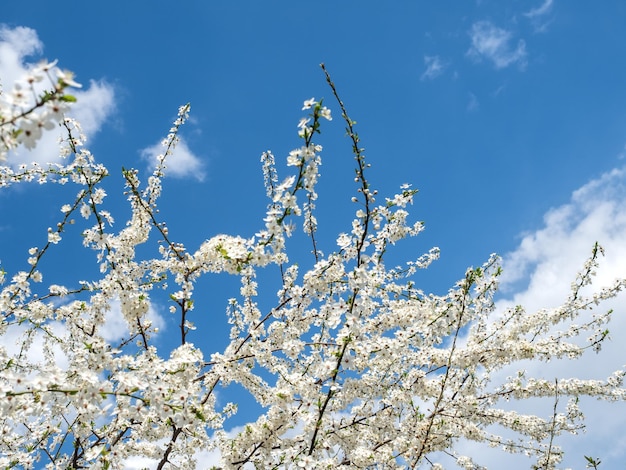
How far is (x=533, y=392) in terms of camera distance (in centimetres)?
951

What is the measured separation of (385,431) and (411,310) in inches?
90.7

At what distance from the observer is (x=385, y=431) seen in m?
8.42

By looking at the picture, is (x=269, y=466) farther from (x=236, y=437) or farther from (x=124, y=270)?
(x=124, y=270)

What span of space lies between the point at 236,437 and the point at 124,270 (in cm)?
298

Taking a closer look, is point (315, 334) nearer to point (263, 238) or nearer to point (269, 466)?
point (269, 466)

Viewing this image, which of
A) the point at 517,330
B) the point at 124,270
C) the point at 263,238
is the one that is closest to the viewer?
the point at 263,238

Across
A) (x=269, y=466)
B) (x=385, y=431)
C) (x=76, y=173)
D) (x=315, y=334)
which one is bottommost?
(x=269, y=466)

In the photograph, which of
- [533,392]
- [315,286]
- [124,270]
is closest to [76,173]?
[124,270]

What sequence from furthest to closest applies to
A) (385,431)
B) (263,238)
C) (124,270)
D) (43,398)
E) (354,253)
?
(385,431) → (124,270) → (354,253) → (263,238) → (43,398)

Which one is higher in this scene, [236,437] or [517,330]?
[517,330]

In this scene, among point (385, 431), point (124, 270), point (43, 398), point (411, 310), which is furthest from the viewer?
point (385, 431)

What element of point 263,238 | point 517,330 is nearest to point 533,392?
point 517,330

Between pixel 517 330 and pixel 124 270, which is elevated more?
pixel 517 330

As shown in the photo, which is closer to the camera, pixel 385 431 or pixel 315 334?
pixel 315 334
